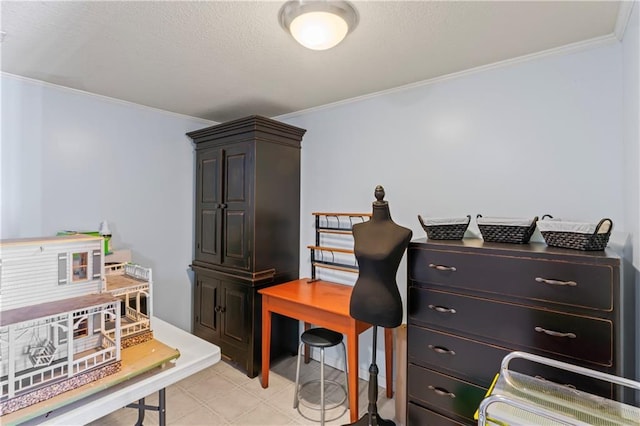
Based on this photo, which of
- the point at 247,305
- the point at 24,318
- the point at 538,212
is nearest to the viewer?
the point at 24,318

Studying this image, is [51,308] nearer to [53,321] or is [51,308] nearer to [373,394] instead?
[53,321]

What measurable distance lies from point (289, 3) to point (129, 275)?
5.20ft

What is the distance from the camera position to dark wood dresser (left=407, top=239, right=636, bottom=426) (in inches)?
52.1

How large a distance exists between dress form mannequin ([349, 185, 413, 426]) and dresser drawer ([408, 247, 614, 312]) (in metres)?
0.12

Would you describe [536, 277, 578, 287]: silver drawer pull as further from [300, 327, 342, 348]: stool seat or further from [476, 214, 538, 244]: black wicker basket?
[300, 327, 342, 348]: stool seat

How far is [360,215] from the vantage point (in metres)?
2.48

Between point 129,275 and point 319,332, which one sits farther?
point 319,332

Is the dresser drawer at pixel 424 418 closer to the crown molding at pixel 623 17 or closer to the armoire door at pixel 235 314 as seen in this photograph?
the armoire door at pixel 235 314

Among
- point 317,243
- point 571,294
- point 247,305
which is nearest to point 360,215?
point 317,243

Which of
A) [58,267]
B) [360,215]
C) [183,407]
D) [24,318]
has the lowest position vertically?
[183,407]

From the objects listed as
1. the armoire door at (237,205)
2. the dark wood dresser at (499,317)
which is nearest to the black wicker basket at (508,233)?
the dark wood dresser at (499,317)

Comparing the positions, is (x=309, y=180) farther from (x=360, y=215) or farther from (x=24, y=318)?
(x=24, y=318)

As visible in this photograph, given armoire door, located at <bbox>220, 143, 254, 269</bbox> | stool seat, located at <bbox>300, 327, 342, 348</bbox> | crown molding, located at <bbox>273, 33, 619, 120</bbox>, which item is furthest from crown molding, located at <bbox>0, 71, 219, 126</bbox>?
stool seat, located at <bbox>300, 327, 342, 348</bbox>

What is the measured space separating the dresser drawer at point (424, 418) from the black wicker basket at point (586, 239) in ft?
3.51
